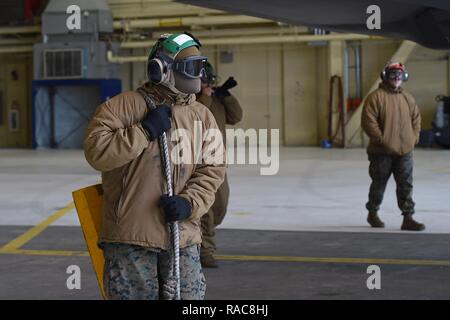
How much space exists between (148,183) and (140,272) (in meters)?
0.44

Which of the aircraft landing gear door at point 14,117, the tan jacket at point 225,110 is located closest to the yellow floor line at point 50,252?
the tan jacket at point 225,110

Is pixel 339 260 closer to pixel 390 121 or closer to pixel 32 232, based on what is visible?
pixel 390 121

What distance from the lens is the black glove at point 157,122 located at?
4.01 metres

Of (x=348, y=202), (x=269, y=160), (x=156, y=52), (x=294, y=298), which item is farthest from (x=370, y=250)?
(x=269, y=160)

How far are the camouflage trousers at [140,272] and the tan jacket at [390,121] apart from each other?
5.75 metres

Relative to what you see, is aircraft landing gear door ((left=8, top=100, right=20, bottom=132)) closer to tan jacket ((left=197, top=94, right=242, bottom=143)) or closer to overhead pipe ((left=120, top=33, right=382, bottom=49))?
Result: overhead pipe ((left=120, top=33, right=382, bottom=49))

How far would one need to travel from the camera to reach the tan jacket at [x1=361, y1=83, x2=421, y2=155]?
9.49 metres

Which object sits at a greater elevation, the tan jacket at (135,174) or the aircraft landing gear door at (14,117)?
the tan jacket at (135,174)

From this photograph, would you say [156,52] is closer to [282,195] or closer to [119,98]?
[119,98]

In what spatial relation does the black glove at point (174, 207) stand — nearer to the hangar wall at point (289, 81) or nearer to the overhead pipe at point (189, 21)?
the overhead pipe at point (189, 21)

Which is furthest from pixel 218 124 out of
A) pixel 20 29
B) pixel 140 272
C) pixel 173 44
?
pixel 20 29

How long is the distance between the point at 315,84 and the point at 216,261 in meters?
19.9

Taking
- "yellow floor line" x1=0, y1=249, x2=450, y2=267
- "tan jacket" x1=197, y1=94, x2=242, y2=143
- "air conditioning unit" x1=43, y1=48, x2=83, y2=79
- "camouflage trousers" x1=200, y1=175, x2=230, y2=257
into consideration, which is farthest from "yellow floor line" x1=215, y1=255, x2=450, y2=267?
"air conditioning unit" x1=43, y1=48, x2=83, y2=79

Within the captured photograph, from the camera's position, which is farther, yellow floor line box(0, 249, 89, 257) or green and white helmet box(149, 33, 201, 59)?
yellow floor line box(0, 249, 89, 257)
